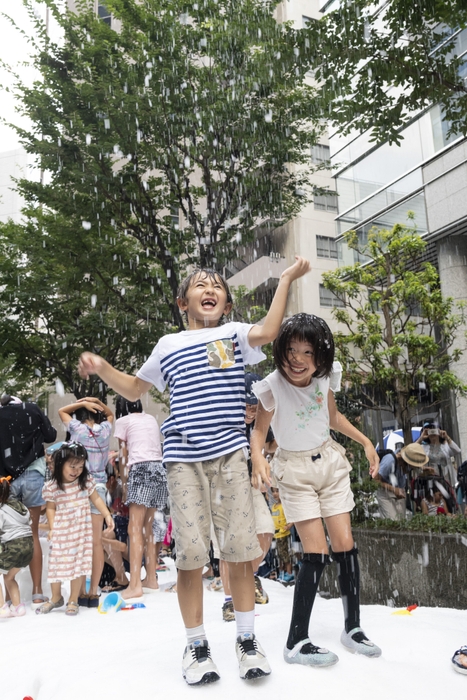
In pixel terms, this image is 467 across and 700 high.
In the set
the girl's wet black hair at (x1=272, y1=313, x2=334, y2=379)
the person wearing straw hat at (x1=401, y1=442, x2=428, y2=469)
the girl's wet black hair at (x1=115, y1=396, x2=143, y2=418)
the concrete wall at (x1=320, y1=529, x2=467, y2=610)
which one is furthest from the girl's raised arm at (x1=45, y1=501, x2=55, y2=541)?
the person wearing straw hat at (x1=401, y1=442, x2=428, y2=469)

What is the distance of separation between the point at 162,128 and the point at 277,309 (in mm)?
8090

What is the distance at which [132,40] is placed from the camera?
9.98 meters

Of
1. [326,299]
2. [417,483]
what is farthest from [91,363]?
[326,299]

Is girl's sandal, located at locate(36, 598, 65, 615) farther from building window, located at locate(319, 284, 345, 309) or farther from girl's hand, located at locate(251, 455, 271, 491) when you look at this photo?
building window, located at locate(319, 284, 345, 309)

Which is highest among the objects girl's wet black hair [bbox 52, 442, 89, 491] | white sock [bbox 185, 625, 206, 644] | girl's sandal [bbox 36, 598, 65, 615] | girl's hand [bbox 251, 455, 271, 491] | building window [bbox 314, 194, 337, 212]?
building window [bbox 314, 194, 337, 212]

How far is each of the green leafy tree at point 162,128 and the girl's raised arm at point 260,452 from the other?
22.5 feet

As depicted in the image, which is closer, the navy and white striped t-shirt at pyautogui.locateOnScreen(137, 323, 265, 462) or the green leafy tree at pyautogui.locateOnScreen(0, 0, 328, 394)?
the navy and white striped t-shirt at pyautogui.locateOnScreen(137, 323, 265, 462)

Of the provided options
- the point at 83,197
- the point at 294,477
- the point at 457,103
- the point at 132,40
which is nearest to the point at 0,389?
the point at 83,197

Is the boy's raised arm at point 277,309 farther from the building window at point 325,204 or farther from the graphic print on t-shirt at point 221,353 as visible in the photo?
the building window at point 325,204

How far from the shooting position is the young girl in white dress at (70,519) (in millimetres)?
5289

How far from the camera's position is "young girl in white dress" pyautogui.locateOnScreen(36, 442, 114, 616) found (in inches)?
208

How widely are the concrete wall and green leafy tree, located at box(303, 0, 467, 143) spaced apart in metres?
3.76

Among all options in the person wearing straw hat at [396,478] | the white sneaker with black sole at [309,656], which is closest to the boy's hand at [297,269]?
the white sneaker with black sole at [309,656]

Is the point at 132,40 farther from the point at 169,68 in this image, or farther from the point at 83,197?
the point at 83,197
